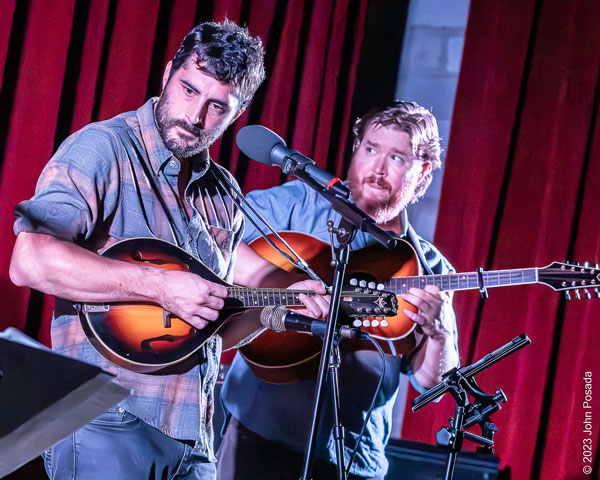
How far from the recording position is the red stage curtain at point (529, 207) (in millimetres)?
2793

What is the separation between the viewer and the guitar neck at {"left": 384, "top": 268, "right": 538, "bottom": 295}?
101 inches

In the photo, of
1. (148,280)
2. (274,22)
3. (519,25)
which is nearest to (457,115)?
(519,25)

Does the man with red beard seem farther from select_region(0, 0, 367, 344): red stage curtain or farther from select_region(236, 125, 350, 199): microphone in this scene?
select_region(236, 125, 350, 199): microphone

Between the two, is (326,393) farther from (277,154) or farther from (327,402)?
(277,154)

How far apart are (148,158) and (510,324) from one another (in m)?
1.59

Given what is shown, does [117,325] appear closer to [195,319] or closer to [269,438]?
[195,319]

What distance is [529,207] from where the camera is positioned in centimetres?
291

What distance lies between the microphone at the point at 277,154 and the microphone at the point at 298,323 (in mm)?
353

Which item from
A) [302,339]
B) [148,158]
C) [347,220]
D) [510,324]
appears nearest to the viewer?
[347,220]

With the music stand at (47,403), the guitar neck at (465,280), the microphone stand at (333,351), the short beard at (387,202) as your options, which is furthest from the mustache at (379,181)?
the music stand at (47,403)

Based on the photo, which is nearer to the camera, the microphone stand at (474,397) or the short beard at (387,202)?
the microphone stand at (474,397)

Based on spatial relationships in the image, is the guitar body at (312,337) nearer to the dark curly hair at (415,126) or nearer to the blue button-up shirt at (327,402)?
the blue button-up shirt at (327,402)

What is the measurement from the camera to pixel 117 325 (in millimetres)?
2037

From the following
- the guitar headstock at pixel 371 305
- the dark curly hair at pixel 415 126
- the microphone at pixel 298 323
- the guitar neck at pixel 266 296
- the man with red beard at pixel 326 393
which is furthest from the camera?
the dark curly hair at pixel 415 126
